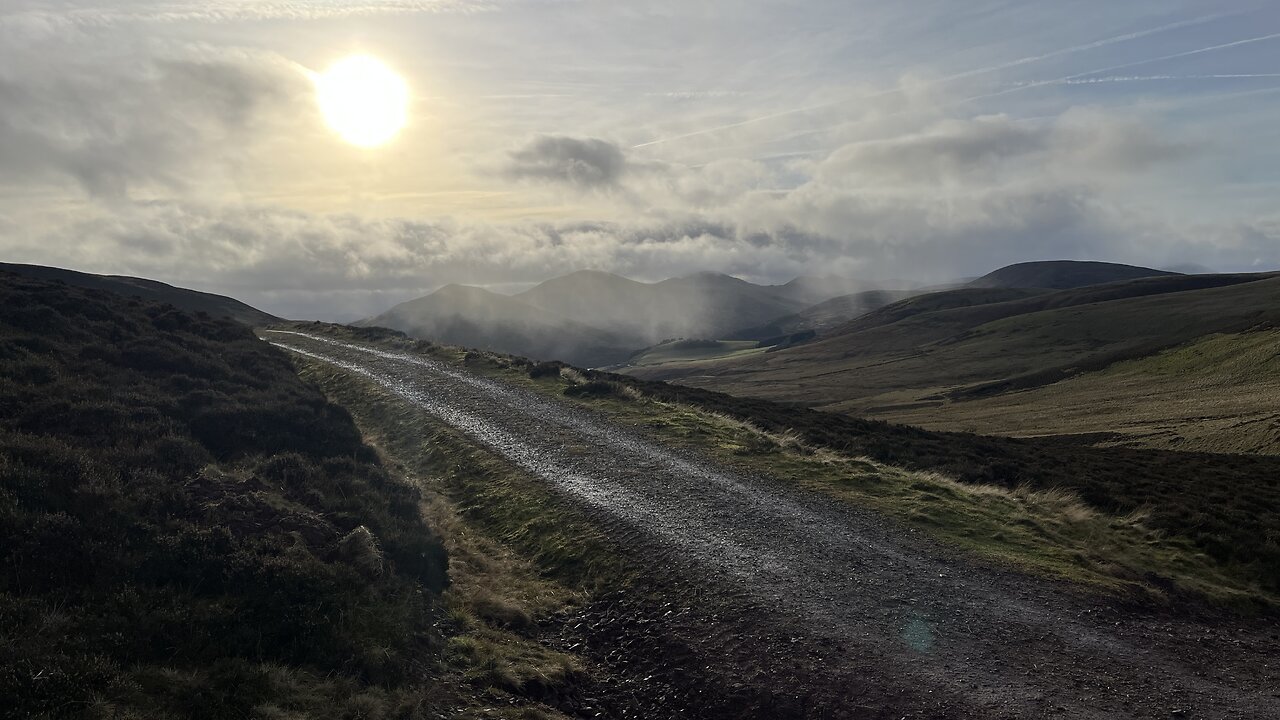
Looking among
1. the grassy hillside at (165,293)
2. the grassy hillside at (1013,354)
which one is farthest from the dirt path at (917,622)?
the grassy hillside at (165,293)

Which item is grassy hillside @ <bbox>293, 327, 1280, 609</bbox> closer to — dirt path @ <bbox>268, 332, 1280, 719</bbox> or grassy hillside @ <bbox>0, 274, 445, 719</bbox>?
dirt path @ <bbox>268, 332, 1280, 719</bbox>

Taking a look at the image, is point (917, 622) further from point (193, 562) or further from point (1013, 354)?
point (1013, 354)

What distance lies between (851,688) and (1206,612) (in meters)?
9.21

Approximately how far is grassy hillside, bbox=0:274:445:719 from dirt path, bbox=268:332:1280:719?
654cm

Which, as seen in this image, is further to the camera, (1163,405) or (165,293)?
(165,293)

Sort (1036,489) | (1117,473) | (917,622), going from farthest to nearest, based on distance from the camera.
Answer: (1117,473), (1036,489), (917,622)

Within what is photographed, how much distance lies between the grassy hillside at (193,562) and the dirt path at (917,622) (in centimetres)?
654

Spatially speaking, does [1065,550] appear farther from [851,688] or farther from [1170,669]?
[851,688]

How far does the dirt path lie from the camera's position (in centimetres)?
1127

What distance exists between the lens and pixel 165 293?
323 ft

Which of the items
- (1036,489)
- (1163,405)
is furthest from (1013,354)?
(1036,489)

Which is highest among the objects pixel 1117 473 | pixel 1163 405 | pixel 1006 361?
pixel 1117 473

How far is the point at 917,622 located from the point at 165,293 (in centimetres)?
11381

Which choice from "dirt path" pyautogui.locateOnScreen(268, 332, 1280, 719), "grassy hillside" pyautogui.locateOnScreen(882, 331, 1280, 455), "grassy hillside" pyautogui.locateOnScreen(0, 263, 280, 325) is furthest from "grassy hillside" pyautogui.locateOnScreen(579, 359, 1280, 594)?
"grassy hillside" pyautogui.locateOnScreen(0, 263, 280, 325)
